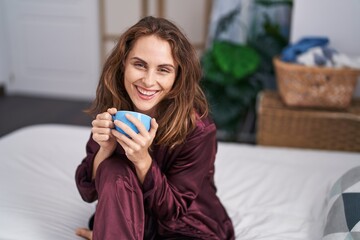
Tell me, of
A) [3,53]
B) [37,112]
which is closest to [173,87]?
[37,112]

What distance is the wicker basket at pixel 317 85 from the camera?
6.61 ft

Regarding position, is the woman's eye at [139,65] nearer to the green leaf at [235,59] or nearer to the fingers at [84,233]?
the fingers at [84,233]

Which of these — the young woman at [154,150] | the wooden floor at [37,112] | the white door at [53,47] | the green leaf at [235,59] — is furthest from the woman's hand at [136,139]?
the white door at [53,47]

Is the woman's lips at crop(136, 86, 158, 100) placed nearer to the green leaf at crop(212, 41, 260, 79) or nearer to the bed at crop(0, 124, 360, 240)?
the bed at crop(0, 124, 360, 240)

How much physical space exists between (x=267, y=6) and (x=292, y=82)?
106 cm

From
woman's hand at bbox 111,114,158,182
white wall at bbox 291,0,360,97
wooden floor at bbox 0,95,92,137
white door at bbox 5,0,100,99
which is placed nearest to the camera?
woman's hand at bbox 111,114,158,182

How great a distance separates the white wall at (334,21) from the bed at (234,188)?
88 centimetres

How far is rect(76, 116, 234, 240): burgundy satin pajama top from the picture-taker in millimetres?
1063

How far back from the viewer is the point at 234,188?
1.50 metres

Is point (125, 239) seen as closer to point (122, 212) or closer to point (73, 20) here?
point (122, 212)

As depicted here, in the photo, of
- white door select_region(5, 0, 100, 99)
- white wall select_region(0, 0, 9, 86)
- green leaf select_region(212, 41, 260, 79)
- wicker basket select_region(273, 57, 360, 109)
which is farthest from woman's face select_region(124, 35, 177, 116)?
white wall select_region(0, 0, 9, 86)

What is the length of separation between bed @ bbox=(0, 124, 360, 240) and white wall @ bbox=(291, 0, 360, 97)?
877 millimetres

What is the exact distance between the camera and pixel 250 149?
1.80 meters

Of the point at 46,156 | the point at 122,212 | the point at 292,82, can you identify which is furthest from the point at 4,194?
the point at 292,82
